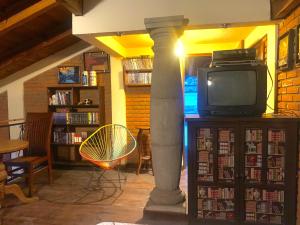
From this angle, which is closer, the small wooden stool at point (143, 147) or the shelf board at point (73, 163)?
the small wooden stool at point (143, 147)

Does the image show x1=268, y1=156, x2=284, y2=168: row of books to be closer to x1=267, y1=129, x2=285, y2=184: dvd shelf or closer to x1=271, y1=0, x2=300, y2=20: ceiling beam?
x1=267, y1=129, x2=285, y2=184: dvd shelf

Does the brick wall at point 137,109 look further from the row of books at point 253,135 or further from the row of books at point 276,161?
the row of books at point 276,161

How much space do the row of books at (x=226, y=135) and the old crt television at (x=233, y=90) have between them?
0.16 metres

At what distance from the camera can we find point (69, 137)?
469 cm

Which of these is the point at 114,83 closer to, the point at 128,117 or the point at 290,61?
the point at 128,117

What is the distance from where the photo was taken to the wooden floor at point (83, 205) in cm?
264

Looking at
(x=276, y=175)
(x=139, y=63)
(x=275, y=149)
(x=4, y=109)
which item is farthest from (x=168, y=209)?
(x=4, y=109)

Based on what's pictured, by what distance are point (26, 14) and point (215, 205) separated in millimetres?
3318

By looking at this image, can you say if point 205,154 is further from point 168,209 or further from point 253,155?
point 168,209

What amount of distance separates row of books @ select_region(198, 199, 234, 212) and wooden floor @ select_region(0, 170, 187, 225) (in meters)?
0.27

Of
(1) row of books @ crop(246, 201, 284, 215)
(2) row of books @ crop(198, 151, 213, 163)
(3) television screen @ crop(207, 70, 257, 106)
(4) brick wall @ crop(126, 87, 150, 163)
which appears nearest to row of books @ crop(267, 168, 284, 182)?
(1) row of books @ crop(246, 201, 284, 215)

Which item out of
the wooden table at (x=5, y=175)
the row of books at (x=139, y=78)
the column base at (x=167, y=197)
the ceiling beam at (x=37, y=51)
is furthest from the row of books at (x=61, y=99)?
the column base at (x=167, y=197)

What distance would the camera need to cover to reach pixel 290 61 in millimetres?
2236

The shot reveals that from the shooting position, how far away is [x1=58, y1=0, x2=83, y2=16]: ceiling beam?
252cm
